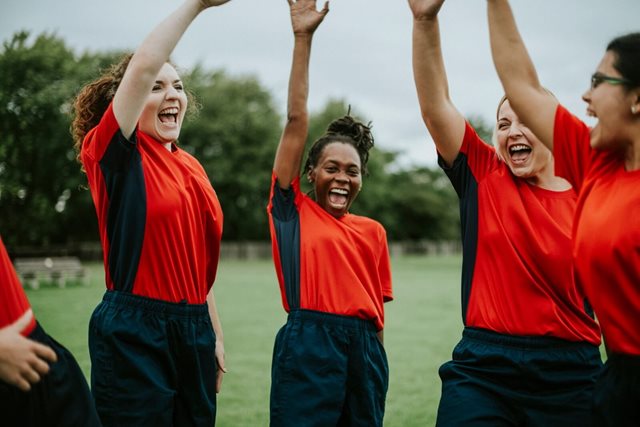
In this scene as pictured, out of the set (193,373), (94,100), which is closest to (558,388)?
(193,373)

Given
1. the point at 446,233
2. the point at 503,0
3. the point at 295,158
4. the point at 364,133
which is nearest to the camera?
the point at 503,0

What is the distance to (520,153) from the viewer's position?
3543mm

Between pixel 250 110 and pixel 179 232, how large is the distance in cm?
5190

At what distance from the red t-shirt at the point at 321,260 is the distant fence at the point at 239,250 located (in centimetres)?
3009

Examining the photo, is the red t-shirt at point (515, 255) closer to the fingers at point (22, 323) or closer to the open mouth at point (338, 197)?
the open mouth at point (338, 197)

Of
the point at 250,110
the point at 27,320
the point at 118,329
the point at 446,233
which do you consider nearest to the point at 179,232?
the point at 118,329

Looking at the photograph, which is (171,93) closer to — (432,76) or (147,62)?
(147,62)

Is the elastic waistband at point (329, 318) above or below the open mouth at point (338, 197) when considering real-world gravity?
below

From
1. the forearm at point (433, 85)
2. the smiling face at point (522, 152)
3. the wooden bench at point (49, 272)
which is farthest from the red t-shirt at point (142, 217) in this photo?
the wooden bench at point (49, 272)

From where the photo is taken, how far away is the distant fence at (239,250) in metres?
35.0

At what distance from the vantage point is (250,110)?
54.4 metres

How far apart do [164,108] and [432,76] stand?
1.59 metres

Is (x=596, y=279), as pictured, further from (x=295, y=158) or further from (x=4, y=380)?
(x=4, y=380)

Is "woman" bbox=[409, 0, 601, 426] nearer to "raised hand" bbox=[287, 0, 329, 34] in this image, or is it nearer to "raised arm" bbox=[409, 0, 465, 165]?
"raised arm" bbox=[409, 0, 465, 165]
